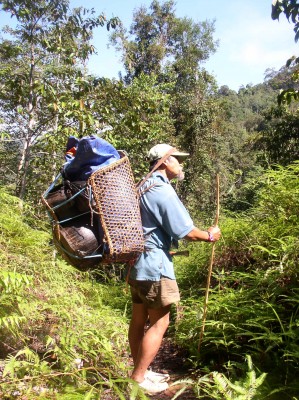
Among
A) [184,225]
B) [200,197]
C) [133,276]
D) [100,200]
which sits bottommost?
[200,197]

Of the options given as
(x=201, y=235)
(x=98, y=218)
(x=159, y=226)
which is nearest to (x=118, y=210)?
(x=98, y=218)

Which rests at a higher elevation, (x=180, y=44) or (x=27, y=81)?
(x=180, y=44)

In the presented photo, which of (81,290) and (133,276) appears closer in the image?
(133,276)

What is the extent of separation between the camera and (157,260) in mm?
2568

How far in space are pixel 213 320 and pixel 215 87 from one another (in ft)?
59.7

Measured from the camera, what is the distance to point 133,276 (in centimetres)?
258

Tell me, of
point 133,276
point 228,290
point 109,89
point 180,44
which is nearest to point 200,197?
point 180,44

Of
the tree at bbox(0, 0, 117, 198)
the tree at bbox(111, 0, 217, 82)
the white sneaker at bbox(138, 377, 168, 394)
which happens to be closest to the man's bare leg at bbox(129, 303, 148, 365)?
the white sneaker at bbox(138, 377, 168, 394)

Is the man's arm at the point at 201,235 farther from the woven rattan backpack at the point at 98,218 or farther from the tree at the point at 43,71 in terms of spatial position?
the tree at the point at 43,71

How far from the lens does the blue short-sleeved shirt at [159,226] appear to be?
2529 millimetres

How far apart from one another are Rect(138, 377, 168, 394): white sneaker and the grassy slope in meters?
0.16

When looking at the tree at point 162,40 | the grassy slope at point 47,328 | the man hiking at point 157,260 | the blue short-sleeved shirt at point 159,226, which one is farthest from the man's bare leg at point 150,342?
the tree at point 162,40

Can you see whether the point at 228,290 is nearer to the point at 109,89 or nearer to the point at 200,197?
the point at 109,89

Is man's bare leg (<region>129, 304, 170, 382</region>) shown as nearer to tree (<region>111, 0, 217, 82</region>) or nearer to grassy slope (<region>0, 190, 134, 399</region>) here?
grassy slope (<region>0, 190, 134, 399</region>)
